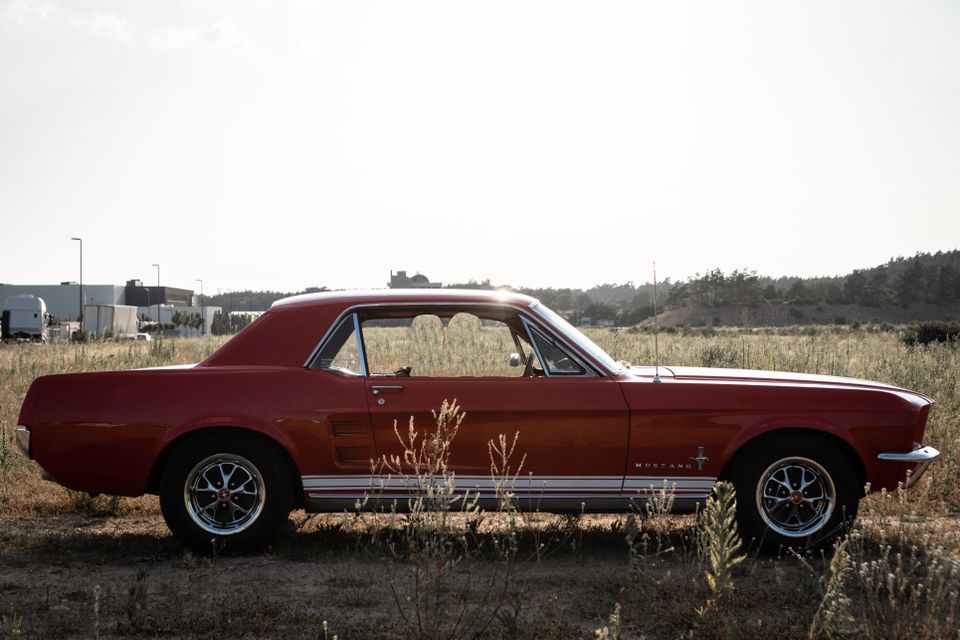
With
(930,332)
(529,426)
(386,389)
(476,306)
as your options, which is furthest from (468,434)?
(930,332)

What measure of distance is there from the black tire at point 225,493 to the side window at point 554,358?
68.3 inches

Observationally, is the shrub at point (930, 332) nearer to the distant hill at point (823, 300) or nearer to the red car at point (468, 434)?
the red car at point (468, 434)

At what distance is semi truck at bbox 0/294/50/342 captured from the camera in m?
42.3

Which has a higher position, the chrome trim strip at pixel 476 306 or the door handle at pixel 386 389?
the chrome trim strip at pixel 476 306

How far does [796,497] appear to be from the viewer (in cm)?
515

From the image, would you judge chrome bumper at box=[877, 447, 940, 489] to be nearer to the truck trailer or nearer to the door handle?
the door handle

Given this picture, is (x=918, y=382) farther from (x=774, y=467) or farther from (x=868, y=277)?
(x=868, y=277)

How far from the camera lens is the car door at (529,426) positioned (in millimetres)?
5113

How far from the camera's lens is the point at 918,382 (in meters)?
11.0

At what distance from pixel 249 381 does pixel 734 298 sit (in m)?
82.9

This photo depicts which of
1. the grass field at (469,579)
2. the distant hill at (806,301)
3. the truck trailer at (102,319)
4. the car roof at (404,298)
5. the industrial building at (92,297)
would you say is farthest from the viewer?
the industrial building at (92,297)

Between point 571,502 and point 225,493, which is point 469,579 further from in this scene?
point 225,493

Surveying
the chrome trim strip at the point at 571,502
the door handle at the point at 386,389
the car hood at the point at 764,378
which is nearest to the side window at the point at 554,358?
the car hood at the point at 764,378

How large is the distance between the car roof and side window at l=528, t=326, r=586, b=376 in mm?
241
